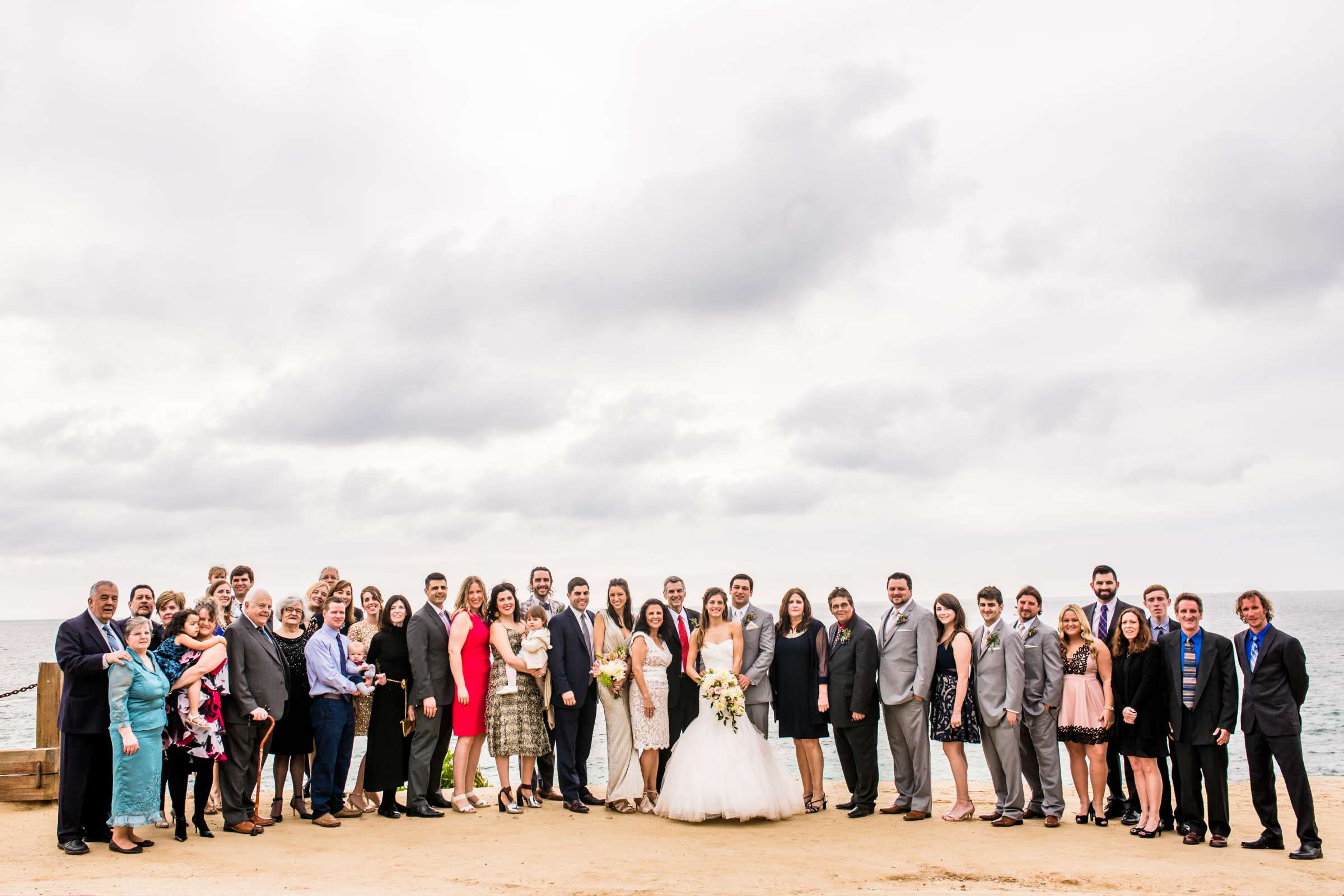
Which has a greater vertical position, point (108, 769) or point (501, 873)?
point (108, 769)

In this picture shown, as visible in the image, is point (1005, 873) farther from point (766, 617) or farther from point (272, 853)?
point (272, 853)

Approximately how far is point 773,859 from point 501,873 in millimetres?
2059

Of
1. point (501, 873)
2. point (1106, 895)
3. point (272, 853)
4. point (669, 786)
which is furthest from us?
point (669, 786)

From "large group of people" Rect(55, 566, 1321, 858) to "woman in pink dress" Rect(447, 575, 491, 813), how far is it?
2cm

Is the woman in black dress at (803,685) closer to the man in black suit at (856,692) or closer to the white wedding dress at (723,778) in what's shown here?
the man in black suit at (856,692)

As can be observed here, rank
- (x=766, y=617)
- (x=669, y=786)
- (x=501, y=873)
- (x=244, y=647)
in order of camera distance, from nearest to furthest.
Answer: (x=501, y=873)
(x=244, y=647)
(x=669, y=786)
(x=766, y=617)

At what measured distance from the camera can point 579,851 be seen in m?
7.62

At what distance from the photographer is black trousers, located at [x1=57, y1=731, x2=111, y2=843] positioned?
7395 mm

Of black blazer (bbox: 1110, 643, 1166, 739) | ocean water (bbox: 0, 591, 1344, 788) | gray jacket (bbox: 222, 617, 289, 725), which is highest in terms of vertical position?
gray jacket (bbox: 222, 617, 289, 725)

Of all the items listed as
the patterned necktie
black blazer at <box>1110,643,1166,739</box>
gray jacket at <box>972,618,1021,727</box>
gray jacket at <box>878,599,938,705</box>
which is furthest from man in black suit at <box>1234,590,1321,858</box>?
gray jacket at <box>878,599,938,705</box>

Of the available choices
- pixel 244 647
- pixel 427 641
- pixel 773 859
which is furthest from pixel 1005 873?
pixel 244 647

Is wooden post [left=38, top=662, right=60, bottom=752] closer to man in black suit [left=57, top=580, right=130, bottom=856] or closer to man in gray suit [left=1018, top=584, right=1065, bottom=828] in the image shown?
man in black suit [left=57, top=580, right=130, bottom=856]

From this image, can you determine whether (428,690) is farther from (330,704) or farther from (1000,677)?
(1000,677)

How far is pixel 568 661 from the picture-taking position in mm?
9438
